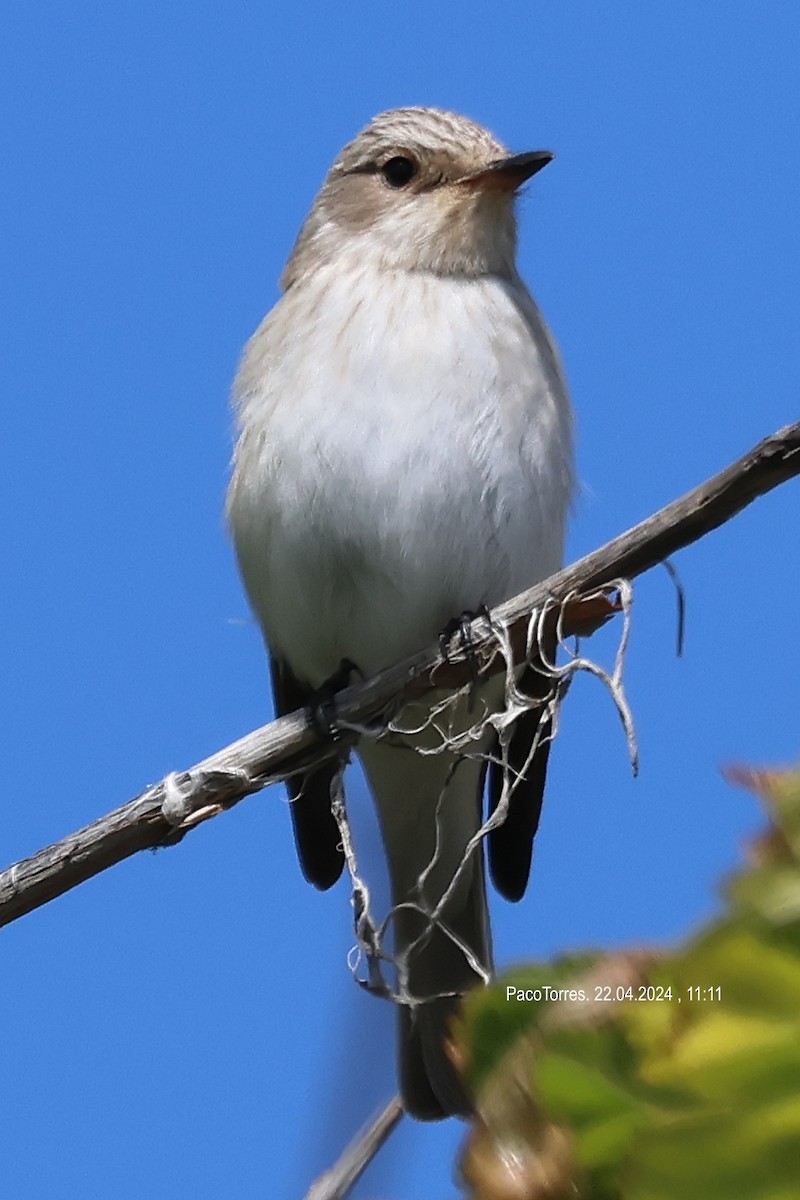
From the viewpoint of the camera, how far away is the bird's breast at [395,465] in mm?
4270

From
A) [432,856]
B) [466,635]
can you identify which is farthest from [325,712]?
[432,856]

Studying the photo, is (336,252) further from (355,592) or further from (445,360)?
(355,592)

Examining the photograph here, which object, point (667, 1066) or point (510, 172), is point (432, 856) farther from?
point (667, 1066)

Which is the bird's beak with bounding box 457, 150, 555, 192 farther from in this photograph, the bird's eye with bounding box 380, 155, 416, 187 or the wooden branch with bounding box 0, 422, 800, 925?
the wooden branch with bounding box 0, 422, 800, 925

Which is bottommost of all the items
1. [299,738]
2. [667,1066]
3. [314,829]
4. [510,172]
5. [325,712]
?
[667,1066]

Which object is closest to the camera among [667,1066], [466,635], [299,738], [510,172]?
[667,1066]

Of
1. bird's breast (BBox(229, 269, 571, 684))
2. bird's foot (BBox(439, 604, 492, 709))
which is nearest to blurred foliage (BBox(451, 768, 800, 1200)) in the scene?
bird's foot (BBox(439, 604, 492, 709))

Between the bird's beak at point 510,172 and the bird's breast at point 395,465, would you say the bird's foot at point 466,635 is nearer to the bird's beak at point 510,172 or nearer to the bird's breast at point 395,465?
the bird's breast at point 395,465

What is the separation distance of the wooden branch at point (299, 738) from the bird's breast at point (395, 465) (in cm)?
52

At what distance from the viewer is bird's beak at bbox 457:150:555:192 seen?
4715mm

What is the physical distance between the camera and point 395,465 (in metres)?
4.25

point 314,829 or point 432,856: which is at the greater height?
point 314,829

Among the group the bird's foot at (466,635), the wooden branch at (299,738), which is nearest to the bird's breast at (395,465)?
the bird's foot at (466,635)

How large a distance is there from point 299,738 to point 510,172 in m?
2.00
